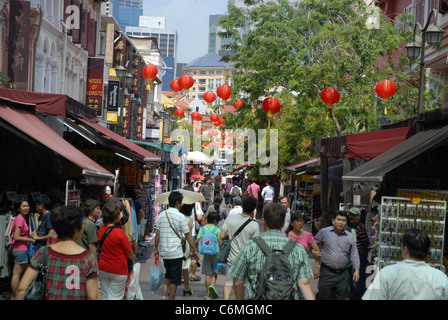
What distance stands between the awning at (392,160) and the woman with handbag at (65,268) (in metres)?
5.13

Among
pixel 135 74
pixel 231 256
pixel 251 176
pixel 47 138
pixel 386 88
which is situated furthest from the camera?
pixel 135 74

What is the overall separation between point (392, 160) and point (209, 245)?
11.8ft

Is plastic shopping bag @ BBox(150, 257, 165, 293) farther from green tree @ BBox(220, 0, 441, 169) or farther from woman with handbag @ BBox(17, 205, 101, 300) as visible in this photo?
green tree @ BBox(220, 0, 441, 169)

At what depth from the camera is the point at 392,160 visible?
1016cm

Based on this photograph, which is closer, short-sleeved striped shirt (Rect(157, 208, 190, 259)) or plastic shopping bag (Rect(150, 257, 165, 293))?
short-sleeved striped shirt (Rect(157, 208, 190, 259))

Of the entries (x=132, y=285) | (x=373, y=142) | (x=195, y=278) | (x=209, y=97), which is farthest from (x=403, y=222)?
(x=209, y=97)

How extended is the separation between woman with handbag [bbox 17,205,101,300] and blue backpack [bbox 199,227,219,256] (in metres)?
5.88

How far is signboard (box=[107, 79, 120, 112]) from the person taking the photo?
1315 inches

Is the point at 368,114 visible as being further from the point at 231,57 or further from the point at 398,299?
the point at 398,299

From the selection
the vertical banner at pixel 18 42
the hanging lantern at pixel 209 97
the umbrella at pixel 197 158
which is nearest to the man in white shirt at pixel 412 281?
the vertical banner at pixel 18 42

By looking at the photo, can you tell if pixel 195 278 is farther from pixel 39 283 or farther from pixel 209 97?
pixel 209 97

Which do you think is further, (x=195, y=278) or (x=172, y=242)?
(x=195, y=278)

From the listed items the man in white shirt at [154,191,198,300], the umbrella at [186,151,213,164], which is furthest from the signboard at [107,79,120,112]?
the man in white shirt at [154,191,198,300]

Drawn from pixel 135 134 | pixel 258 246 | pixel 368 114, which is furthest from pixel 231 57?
pixel 258 246
